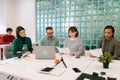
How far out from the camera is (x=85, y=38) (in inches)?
152

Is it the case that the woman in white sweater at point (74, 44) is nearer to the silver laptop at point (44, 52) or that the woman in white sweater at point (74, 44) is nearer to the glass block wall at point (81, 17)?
the silver laptop at point (44, 52)

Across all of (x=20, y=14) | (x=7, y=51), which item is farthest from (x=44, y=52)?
(x=20, y=14)

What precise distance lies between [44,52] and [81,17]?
1879 millimetres

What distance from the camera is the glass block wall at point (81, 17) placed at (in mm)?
3510

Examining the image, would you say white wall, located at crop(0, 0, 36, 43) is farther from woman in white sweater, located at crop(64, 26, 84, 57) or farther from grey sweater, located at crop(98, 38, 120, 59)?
grey sweater, located at crop(98, 38, 120, 59)

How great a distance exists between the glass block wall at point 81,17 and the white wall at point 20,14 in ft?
0.68

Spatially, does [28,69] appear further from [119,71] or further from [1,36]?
[1,36]

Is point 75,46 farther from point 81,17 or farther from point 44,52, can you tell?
point 81,17

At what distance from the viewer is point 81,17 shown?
384 cm

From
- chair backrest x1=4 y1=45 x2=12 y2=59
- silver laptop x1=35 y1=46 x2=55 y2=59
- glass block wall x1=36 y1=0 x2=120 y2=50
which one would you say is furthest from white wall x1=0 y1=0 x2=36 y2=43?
silver laptop x1=35 y1=46 x2=55 y2=59

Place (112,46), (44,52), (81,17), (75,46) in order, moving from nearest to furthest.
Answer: (44,52) < (112,46) < (75,46) < (81,17)

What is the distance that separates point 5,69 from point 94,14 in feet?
8.43

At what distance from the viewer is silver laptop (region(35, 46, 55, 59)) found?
7.41 ft

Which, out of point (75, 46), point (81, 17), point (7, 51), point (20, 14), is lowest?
point (7, 51)
